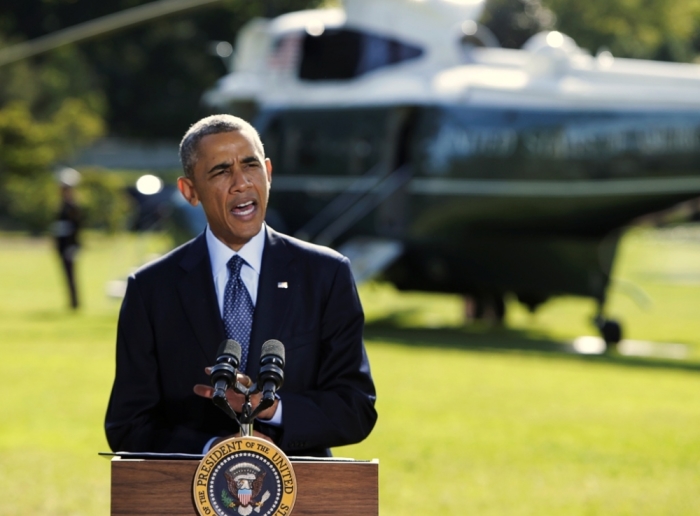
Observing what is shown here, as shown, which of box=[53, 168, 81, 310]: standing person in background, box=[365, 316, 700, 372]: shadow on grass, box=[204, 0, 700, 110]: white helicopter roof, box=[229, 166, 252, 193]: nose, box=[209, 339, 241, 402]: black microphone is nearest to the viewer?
box=[209, 339, 241, 402]: black microphone

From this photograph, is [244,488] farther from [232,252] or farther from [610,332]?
[610,332]

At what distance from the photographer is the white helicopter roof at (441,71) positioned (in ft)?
51.1

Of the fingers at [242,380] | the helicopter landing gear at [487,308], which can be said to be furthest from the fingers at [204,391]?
the helicopter landing gear at [487,308]

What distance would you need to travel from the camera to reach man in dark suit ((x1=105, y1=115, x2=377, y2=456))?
3406 mm

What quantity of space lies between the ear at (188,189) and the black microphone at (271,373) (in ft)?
2.32

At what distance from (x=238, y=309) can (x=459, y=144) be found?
43.9ft

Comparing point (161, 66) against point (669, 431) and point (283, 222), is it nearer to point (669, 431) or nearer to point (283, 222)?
point (283, 222)

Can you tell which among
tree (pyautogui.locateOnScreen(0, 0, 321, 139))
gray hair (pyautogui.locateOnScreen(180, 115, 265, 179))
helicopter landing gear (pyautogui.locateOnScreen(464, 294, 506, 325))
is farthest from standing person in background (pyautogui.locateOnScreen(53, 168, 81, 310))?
tree (pyautogui.locateOnScreen(0, 0, 321, 139))

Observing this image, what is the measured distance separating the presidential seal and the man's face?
0.75m

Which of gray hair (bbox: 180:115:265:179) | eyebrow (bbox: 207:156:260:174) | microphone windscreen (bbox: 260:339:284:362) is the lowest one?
microphone windscreen (bbox: 260:339:284:362)

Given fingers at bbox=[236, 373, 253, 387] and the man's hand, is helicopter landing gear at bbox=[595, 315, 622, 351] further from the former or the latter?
fingers at bbox=[236, 373, 253, 387]

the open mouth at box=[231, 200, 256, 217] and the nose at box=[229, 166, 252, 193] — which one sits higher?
the nose at box=[229, 166, 252, 193]

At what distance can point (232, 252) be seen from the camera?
11.6ft

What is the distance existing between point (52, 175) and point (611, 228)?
34.9 metres
